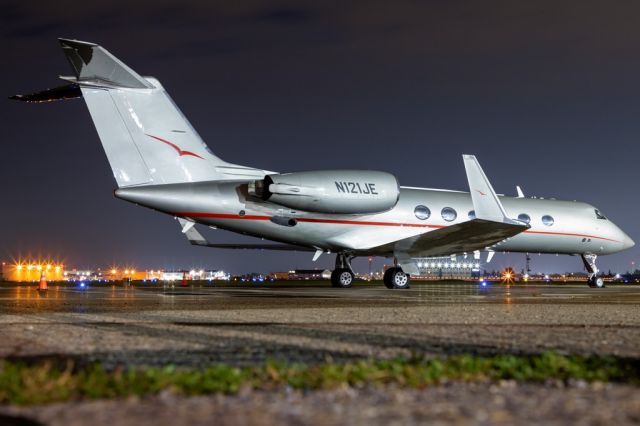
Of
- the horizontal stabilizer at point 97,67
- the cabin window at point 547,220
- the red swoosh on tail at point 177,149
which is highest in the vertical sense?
the horizontal stabilizer at point 97,67

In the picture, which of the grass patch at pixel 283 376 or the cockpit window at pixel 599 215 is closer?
the grass patch at pixel 283 376

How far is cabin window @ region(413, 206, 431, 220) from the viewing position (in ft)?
94.6

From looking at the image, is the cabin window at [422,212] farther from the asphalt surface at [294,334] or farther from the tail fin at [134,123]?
the asphalt surface at [294,334]

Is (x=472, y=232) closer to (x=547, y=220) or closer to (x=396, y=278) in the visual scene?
(x=396, y=278)

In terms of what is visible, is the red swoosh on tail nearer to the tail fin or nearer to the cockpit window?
the tail fin

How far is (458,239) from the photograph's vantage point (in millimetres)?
27234

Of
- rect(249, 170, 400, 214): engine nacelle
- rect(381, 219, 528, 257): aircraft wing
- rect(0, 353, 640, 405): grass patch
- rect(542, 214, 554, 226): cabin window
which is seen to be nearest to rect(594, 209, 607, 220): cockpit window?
rect(542, 214, 554, 226): cabin window

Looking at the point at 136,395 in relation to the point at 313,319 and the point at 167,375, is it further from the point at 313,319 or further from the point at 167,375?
the point at 313,319

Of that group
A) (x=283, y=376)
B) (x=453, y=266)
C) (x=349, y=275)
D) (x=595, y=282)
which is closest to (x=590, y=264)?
(x=595, y=282)

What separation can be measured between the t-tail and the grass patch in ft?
54.5

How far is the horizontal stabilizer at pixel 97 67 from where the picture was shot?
66.4 feet

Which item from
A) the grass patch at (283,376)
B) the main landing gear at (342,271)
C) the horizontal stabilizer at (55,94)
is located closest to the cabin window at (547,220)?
the main landing gear at (342,271)

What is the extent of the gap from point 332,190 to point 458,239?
555 cm

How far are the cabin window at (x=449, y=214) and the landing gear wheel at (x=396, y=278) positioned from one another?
2.91m
